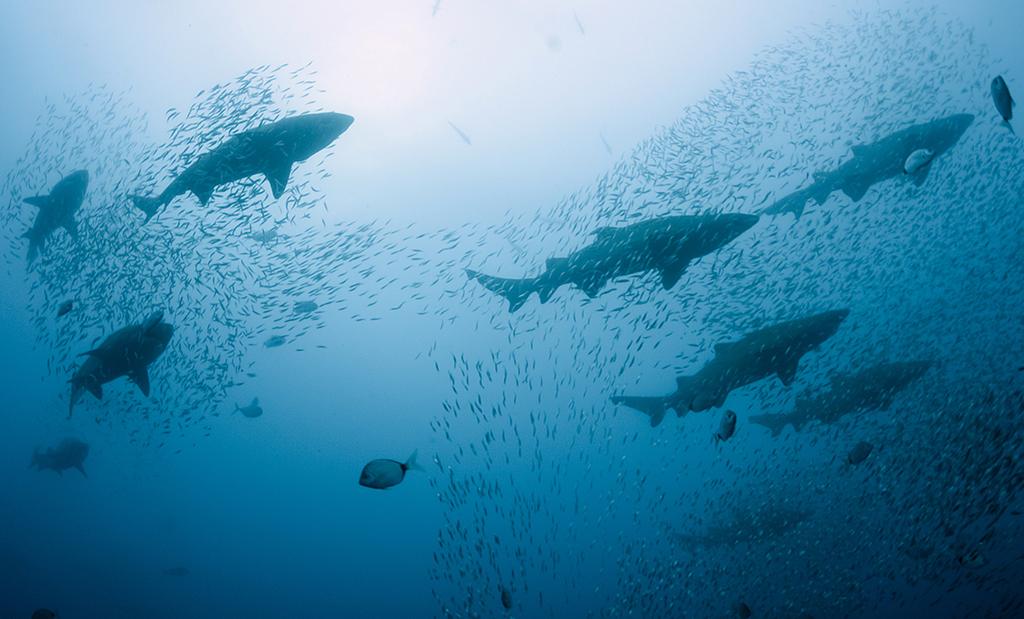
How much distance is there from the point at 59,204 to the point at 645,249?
35.9 feet

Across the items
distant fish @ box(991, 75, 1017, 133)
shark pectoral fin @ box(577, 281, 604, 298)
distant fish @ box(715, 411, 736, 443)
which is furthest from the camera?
shark pectoral fin @ box(577, 281, 604, 298)

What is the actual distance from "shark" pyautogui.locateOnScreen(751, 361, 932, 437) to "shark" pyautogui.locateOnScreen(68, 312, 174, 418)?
39.1 ft

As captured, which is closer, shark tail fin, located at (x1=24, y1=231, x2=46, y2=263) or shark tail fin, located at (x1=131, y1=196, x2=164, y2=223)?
shark tail fin, located at (x1=131, y1=196, x2=164, y2=223)

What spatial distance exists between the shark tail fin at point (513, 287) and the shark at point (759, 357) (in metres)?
3.37

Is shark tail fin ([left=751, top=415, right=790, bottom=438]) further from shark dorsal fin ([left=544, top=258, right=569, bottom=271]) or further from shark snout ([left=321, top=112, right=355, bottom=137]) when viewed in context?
shark snout ([left=321, top=112, right=355, bottom=137])

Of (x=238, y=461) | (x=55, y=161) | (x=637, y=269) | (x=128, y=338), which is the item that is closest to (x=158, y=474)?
(x=238, y=461)

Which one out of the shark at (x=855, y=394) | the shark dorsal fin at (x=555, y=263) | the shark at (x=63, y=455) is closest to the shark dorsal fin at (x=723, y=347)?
the shark dorsal fin at (x=555, y=263)

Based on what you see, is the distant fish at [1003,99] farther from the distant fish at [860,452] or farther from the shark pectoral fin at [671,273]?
the distant fish at [860,452]

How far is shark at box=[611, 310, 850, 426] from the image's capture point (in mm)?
7957

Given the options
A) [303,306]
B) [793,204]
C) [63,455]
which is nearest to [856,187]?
[793,204]

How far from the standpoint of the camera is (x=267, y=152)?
6777 millimetres

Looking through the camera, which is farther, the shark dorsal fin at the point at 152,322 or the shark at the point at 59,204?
the shark at the point at 59,204

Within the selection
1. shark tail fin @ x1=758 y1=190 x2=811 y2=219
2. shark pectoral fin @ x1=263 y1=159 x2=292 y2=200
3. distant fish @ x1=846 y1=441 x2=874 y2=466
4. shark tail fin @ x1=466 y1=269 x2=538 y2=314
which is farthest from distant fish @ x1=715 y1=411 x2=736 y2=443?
shark pectoral fin @ x1=263 y1=159 x2=292 y2=200

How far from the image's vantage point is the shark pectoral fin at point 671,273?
8.27 metres
